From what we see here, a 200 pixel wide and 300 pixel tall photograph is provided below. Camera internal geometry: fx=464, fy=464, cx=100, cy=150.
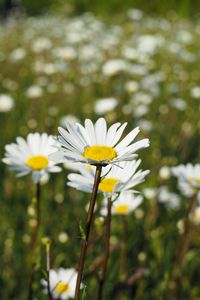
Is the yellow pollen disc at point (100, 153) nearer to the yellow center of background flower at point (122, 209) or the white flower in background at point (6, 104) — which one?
the yellow center of background flower at point (122, 209)

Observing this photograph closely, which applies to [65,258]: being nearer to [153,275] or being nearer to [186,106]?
[153,275]

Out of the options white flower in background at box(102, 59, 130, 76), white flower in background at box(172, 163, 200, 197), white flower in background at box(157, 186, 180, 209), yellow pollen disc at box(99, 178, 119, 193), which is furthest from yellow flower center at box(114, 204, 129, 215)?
white flower in background at box(102, 59, 130, 76)

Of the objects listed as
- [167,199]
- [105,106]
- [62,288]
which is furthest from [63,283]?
[105,106]

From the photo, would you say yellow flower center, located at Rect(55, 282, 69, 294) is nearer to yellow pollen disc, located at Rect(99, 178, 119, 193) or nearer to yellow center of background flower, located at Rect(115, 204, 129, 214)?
yellow center of background flower, located at Rect(115, 204, 129, 214)

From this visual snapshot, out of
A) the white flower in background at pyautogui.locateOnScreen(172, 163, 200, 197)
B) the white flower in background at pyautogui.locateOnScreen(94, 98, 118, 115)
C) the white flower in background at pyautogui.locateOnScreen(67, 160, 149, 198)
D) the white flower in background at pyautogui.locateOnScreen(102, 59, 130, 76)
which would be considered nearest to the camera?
the white flower in background at pyautogui.locateOnScreen(67, 160, 149, 198)

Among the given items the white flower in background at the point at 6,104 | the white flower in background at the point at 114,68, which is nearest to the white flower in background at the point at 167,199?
the white flower in background at the point at 6,104

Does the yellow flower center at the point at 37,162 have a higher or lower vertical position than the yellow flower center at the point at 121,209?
higher

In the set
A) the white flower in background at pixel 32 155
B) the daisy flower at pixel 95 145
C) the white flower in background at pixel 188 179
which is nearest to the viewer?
the daisy flower at pixel 95 145

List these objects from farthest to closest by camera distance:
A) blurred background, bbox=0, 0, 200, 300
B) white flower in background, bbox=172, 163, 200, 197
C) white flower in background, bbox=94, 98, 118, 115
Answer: white flower in background, bbox=94, 98, 118, 115 → blurred background, bbox=0, 0, 200, 300 → white flower in background, bbox=172, 163, 200, 197
